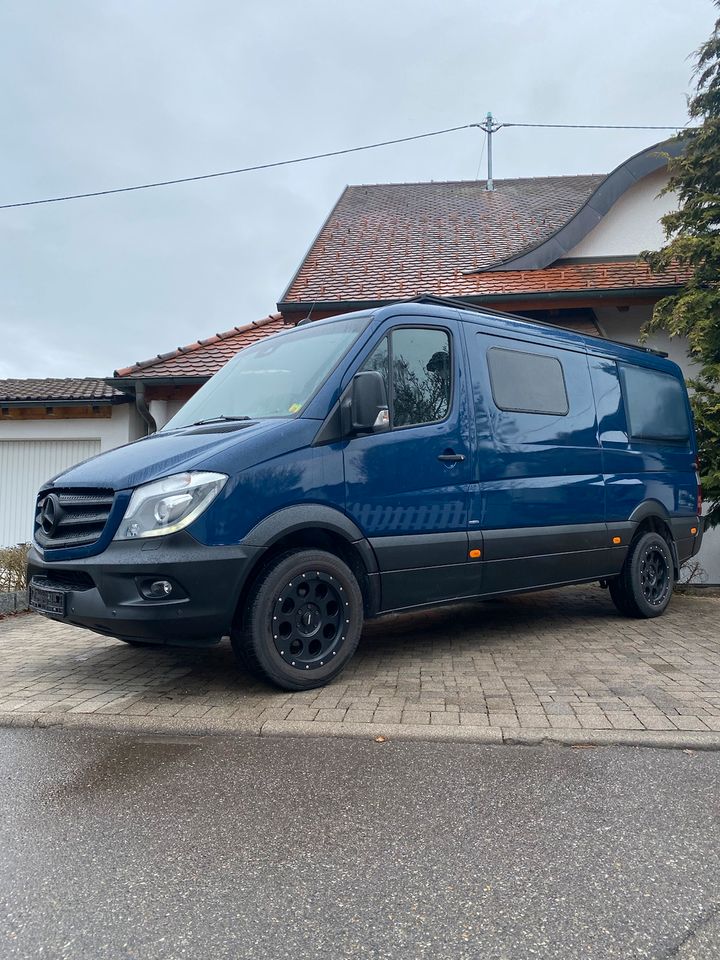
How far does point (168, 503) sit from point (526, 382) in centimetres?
292

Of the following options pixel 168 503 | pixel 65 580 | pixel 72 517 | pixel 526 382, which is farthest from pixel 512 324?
pixel 65 580

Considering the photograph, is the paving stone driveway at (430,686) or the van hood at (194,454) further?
the van hood at (194,454)

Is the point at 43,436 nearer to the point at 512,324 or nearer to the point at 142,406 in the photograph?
the point at 142,406

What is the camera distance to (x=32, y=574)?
4309mm

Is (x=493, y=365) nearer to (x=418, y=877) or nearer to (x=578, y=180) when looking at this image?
(x=418, y=877)

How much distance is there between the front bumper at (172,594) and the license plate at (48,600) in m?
0.13

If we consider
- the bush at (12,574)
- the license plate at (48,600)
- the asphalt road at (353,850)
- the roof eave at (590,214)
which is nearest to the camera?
the asphalt road at (353,850)

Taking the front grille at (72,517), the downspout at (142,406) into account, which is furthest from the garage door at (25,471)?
the front grille at (72,517)

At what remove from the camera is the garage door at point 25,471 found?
460 inches

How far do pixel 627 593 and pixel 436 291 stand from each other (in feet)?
18.0

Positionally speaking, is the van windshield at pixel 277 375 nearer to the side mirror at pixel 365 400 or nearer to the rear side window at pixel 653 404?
the side mirror at pixel 365 400

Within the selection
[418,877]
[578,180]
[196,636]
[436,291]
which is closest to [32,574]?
[196,636]

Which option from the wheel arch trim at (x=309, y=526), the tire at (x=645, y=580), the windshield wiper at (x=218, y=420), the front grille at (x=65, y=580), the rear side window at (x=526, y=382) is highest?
the rear side window at (x=526, y=382)

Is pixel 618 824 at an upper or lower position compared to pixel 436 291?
lower
